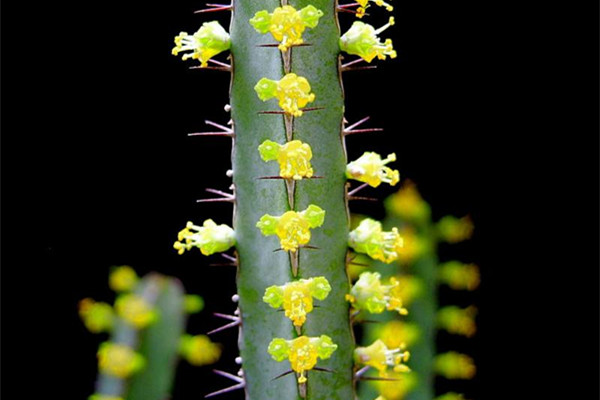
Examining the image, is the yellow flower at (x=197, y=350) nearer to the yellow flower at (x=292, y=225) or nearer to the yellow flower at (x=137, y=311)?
the yellow flower at (x=137, y=311)

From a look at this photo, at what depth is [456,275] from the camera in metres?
1.31

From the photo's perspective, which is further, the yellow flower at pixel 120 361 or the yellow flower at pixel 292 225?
the yellow flower at pixel 120 361

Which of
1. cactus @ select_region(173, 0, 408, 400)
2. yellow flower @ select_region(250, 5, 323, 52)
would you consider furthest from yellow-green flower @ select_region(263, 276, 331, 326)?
yellow flower @ select_region(250, 5, 323, 52)

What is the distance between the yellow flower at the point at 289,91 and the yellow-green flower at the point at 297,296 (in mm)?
163

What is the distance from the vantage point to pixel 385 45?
0.88 m

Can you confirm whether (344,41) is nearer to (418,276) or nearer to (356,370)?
(356,370)

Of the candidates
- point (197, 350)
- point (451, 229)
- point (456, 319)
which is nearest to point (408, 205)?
point (451, 229)

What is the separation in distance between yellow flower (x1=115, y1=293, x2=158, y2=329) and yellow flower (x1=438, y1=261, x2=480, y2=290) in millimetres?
439

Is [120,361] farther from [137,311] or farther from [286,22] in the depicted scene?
[286,22]

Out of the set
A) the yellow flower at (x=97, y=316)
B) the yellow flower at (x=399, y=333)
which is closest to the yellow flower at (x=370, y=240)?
the yellow flower at (x=399, y=333)

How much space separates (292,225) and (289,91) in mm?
126

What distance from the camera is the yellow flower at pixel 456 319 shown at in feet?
4.27

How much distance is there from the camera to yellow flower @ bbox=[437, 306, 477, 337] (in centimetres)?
130

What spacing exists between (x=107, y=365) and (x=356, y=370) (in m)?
0.47
